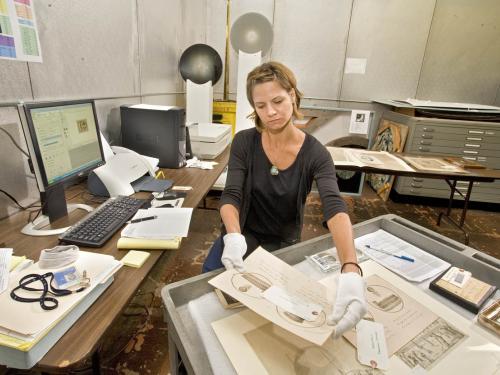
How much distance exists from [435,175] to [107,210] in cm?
216

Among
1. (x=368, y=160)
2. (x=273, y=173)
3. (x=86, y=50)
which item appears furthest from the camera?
(x=368, y=160)

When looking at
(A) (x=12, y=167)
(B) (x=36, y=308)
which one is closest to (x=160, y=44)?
(A) (x=12, y=167)

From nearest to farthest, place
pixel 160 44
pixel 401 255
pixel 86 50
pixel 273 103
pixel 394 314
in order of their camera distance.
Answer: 1. pixel 394 314
2. pixel 401 255
3. pixel 273 103
4. pixel 86 50
5. pixel 160 44

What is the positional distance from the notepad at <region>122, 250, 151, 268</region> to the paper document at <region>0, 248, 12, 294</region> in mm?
280

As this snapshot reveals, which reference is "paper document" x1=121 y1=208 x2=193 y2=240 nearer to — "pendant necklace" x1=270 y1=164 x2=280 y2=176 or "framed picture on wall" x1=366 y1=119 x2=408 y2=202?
"pendant necklace" x1=270 y1=164 x2=280 y2=176

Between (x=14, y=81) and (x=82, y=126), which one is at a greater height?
(x=14, y=81)

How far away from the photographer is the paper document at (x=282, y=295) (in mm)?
585

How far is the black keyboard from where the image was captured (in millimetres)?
986

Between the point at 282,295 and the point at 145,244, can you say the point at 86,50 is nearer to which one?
the point at 145,244

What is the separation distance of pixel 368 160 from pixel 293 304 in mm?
1946

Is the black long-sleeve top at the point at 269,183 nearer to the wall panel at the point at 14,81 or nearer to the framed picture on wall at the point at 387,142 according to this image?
the wall panel at the point at 14,81

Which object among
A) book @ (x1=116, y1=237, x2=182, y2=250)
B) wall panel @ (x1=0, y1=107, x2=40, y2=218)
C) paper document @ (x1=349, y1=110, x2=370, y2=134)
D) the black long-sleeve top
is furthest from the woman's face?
paper document @ (x1=349, y1=110, x2=370, y2=134)

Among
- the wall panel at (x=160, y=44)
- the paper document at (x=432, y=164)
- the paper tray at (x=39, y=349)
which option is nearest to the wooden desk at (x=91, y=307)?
the paper tray at (x=39, y=349)

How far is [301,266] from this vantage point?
91 centimetres
